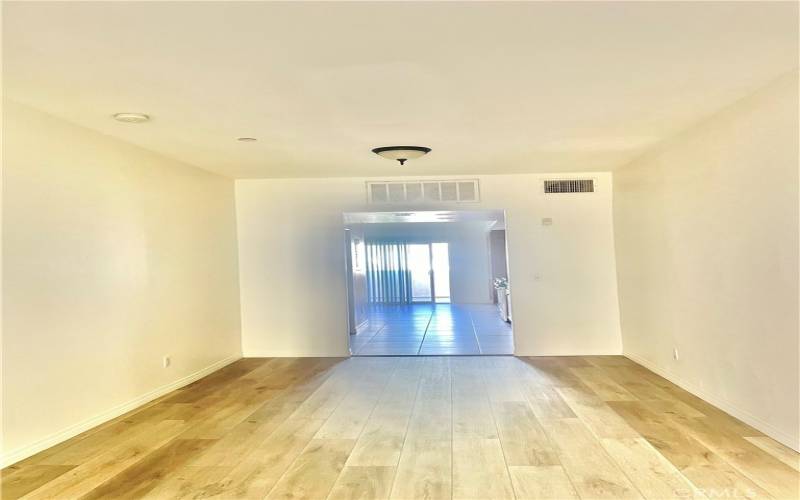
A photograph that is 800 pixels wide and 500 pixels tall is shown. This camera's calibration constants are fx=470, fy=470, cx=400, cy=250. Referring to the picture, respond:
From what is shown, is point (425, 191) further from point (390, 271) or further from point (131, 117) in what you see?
point (390, 271)

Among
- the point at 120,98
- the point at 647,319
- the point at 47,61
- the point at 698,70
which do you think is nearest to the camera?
the point at 47,61

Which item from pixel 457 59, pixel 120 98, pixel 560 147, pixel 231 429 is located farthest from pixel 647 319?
pixel 120 98

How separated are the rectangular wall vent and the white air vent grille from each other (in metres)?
0.94

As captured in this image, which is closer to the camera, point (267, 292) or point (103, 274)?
point (103, 274)

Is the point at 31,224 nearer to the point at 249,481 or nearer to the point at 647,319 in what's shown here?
the point at 249,481

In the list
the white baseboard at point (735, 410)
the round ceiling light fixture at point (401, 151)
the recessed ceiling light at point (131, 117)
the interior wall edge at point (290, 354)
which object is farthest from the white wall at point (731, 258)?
the recessed ceiling light at point (131, 117)

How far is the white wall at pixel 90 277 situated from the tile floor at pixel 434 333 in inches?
102

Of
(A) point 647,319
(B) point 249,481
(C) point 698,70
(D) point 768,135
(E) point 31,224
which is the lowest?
(B) point 249,481

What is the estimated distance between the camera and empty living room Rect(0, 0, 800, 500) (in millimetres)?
2318

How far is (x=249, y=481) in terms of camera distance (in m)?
2.75

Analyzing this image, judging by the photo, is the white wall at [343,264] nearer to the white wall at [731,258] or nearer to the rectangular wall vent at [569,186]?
the rectangular wall vent at [569,186]

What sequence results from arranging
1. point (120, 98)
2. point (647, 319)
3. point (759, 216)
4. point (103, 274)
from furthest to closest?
point (647, 319) < point (103, 274) < point (759, 216) < point (120, 98)

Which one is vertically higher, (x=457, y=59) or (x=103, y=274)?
(x=457, y=59)

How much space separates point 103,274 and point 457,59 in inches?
131
